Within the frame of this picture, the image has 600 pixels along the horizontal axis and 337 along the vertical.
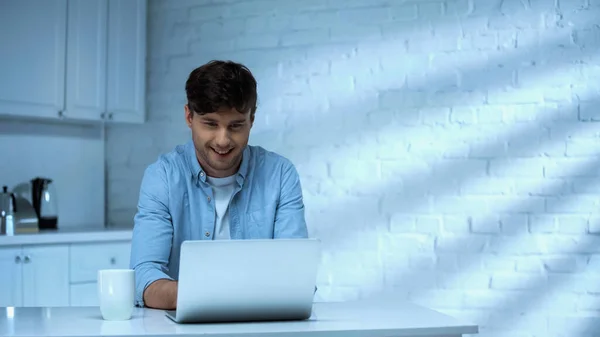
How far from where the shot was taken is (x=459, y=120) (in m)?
3.92

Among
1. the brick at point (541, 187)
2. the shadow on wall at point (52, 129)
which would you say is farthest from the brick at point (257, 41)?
the brick at point (541, 187)

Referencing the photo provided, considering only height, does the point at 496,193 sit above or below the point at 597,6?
below

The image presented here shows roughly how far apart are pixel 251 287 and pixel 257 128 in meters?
2.55

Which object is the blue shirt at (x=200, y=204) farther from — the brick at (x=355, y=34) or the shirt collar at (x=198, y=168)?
the brick at (x=355, y=34)

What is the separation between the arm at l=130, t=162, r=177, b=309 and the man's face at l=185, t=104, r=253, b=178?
14 cm

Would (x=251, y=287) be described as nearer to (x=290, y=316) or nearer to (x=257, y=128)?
(x=290, y=316)

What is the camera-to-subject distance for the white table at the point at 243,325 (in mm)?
1789

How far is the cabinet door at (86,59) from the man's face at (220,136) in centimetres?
216

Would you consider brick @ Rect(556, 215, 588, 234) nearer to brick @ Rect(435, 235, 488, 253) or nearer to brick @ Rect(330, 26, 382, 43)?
brick @ Rect(435, 235, 488, 253)

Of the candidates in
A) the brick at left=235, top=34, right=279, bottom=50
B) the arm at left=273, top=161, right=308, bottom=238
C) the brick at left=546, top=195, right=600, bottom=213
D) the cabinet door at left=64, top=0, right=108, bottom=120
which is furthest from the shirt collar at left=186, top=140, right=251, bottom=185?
the cabinet door at left=64, top=0, right=108, bottom=120

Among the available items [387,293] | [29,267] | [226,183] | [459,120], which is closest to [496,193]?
[459,120]

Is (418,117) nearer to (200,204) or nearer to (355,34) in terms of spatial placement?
(355,34)

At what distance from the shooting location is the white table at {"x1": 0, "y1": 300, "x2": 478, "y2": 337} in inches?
70.4

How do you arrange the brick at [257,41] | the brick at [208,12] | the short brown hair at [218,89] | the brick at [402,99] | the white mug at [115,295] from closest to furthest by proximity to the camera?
the white mug at [115,295] < the short brown hair at [218,89] < the brick at [402,99] < the brick at [257,41] < the brick at [208,12]
